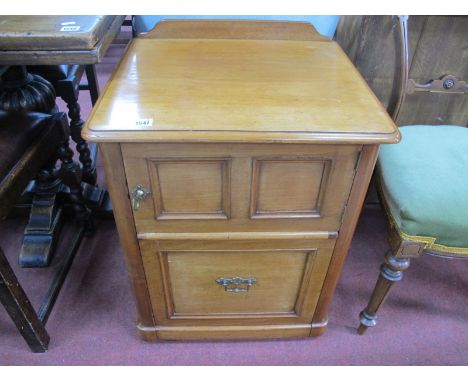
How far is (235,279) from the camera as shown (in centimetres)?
83

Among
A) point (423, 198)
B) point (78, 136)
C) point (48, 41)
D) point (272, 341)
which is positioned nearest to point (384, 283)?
point (423, 198)

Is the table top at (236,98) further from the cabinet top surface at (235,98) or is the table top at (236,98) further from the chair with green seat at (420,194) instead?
the chair with green seat at (420,194)

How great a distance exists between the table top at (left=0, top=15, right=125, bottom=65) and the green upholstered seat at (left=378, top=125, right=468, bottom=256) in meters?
0.66

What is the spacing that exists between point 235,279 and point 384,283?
1.17 feet

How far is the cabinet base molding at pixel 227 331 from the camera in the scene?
95 centimetres

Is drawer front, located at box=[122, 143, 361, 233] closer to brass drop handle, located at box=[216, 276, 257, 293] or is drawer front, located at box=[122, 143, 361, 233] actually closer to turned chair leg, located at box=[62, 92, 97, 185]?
brass drop handle, located at box=[216, 276, 257, 293]

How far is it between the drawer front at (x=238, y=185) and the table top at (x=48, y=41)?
20 cm

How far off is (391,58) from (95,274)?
109cm

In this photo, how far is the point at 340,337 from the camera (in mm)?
1013

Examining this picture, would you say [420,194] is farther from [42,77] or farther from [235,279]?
[42,77]

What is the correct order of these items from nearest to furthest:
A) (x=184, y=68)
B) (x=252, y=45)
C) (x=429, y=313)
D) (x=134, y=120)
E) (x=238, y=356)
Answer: (x=134, y=120) → (x=184, y=68) → (x=252, y=45) → (x=238, y=356) → (x=429, y=313)

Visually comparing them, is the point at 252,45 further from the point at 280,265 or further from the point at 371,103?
the point at 280,265

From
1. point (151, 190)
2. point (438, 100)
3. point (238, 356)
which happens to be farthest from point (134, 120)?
point (438, 100)

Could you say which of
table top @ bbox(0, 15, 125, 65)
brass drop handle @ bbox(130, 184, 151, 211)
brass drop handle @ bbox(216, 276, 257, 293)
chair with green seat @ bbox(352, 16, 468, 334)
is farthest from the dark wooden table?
chair with green seat @ bbox(352, 16, 468, 334)
